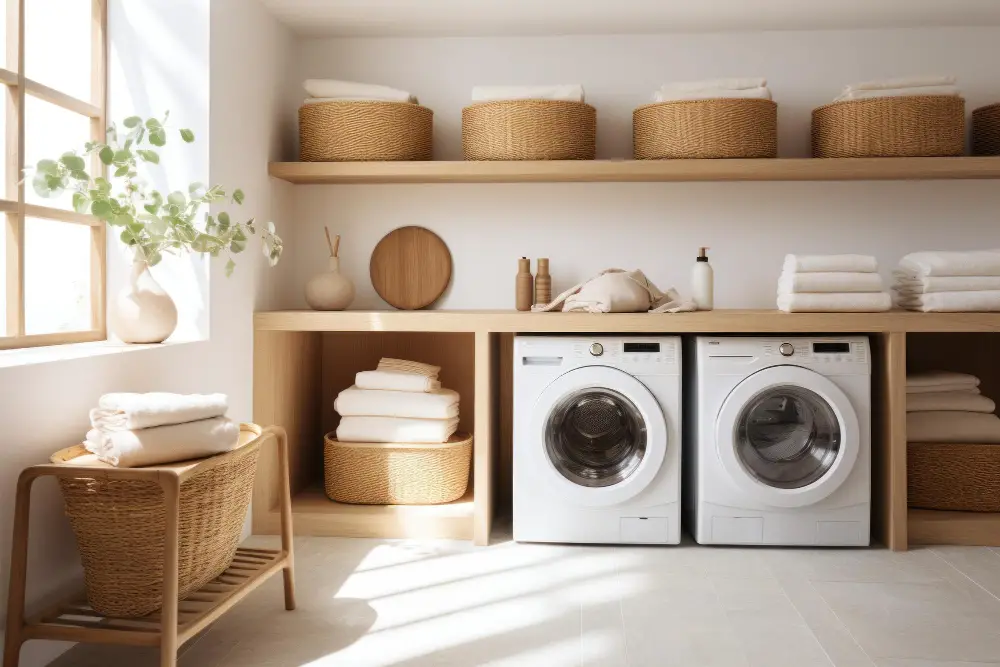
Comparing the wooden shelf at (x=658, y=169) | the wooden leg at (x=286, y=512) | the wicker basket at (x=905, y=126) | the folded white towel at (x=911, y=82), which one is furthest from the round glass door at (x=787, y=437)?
the wooden leg at (x=286, y=512)

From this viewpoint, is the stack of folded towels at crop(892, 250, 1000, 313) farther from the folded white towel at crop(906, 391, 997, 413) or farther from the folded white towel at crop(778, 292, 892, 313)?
the folded white towel at crop(906, 391, 997, 413)

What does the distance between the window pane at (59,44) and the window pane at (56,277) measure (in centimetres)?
44

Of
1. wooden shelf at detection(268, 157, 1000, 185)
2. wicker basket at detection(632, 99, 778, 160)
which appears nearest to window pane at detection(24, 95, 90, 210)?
wooden shelf at detection(268, 157, 1000, 185)

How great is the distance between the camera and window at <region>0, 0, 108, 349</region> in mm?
2273

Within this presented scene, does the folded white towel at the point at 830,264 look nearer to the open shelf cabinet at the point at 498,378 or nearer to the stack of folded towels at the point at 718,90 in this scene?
the open shelf cabinet at the point at 498,378

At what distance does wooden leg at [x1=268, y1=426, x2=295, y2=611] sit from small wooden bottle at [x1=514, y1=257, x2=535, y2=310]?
1316 mm

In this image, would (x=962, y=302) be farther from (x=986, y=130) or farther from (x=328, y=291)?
(x=328, y=291)

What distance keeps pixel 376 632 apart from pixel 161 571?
647 mm

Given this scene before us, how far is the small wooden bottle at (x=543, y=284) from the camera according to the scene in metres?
3.45

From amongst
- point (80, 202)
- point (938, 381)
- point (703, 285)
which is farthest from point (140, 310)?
point (938, 381)

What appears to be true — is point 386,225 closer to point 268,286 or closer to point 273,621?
point 268,286

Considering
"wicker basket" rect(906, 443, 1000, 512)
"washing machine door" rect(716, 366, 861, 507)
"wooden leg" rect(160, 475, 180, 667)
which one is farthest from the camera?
"wicker basket" rect(906, 443, 1000, 512)

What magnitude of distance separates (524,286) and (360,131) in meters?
0.90

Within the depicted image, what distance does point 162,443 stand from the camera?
6.07 ft
